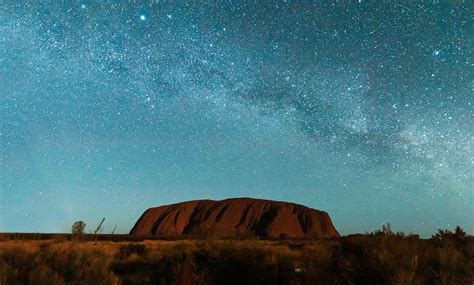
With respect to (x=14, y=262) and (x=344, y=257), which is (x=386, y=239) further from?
(x=14, y=262)

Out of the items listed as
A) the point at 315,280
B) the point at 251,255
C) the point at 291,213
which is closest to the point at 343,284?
the point at 315,280

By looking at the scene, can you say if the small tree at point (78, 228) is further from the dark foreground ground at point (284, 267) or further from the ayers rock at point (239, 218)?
the ayers rock at point (239, 218)

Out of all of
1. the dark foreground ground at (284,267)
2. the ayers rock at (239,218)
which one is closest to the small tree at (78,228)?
the dark foreground ground at (284,267)

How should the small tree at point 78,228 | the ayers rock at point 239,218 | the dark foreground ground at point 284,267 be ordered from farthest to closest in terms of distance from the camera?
the ayers rock at point 239,218
the small tree at point 78,228
the dark foreground ground at point 284,267

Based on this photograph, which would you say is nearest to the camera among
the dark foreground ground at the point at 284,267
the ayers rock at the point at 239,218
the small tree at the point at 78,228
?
the dark foreground ground at the point at 284,267

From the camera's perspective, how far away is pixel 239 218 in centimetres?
13925

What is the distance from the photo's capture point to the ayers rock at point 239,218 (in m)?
129

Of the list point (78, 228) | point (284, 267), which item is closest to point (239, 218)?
point (78, 228)

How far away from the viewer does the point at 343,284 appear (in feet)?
38.3

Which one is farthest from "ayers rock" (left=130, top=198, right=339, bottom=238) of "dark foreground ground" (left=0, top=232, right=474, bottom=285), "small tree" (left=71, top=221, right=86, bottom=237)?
"dark foreground ground" (left=0, top=232, right=474, bottom=285)

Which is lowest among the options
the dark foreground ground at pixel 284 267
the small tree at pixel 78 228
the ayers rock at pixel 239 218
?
the dark foreground ground at pixel 284 267

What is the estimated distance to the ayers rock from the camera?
129 meters

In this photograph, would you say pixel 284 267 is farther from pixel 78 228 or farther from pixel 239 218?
pixel 239 218

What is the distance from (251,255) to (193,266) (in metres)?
2.10
